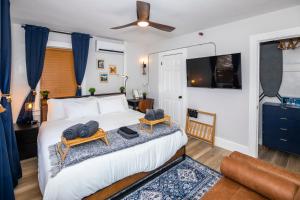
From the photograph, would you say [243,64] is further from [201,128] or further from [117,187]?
[117,187]

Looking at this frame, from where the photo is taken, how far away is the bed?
151 centimetres

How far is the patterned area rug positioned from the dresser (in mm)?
1552

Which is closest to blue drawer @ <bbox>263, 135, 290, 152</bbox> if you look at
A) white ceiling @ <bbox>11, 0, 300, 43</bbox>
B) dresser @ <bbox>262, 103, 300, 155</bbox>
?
dresser @ <bbox>262, 103, 300, 155</bbox>

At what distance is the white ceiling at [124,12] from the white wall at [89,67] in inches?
11.3

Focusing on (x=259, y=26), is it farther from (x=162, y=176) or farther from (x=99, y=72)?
(x=99, y=72)

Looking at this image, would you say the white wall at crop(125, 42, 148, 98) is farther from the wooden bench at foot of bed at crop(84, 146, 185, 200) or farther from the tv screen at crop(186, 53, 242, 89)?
the wooden bench at foot of bed at crop(84, 146, 185, 200)

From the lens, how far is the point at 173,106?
439 cm

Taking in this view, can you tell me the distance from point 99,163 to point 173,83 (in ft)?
10.1

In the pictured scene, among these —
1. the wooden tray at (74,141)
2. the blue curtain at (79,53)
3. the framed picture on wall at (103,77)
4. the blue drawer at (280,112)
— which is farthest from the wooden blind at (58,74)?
the blue drawer at (280,112)

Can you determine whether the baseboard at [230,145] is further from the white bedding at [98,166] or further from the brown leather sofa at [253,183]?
the brown leather sofa at [253,183]

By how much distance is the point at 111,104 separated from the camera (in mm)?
3512

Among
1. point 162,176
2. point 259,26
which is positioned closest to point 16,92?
point 162,176

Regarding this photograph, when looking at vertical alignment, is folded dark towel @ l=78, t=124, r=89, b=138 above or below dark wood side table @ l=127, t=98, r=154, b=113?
below

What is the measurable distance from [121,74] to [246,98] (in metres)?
3.06
